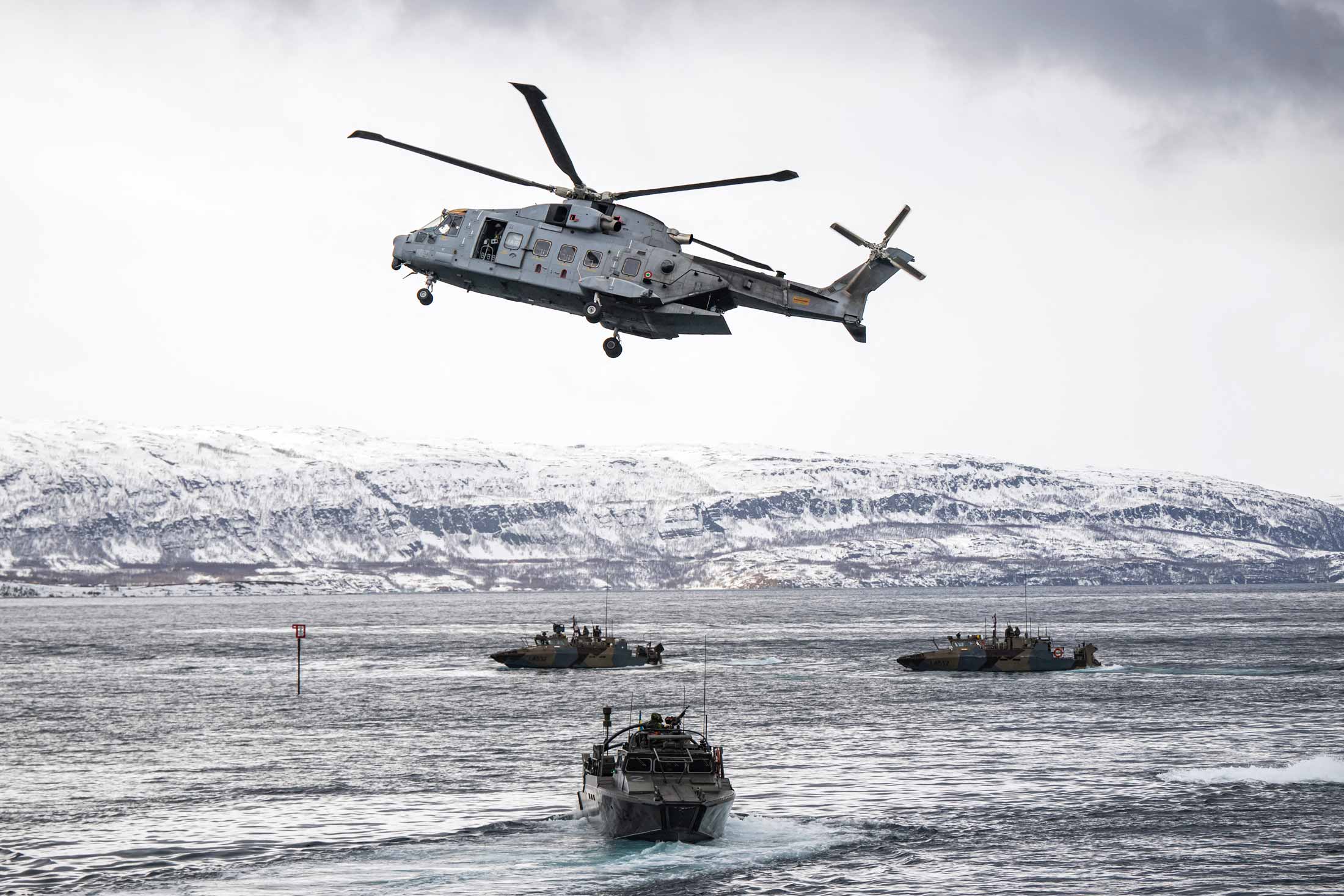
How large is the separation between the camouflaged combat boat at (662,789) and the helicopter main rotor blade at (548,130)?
19794 millimetres

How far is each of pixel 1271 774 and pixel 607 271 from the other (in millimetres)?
45538

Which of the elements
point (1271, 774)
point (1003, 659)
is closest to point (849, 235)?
point (1271, 774)

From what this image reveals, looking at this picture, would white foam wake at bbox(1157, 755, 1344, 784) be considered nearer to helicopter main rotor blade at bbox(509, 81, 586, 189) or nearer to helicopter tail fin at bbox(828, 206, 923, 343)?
helicopter tail fin at bbox(828, 206, 923, 343)

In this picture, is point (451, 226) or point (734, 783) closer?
point (451, 226)

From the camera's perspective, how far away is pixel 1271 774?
76.8 metres

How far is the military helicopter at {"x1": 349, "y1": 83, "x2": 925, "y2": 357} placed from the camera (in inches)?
1983

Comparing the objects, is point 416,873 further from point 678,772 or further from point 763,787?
point 763,787

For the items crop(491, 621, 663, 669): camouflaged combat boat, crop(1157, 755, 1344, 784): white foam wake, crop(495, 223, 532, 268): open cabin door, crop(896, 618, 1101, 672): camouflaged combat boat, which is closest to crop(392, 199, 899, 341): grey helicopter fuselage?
crop(495, 223, 532, 268): open cabin door

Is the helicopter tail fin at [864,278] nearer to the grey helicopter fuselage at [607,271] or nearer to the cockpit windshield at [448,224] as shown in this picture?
the grey helicopter fuselage at [607,271]

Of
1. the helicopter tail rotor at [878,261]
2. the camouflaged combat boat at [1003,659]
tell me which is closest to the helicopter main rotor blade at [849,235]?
the helicopter tail rotor at [878,261]

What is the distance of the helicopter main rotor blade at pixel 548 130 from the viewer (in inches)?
1820

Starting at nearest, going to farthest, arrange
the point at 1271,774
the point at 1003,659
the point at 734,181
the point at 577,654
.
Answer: the point at 734,181 < the point at 1271,774 < the point at 1003,659 < the point at 577,654

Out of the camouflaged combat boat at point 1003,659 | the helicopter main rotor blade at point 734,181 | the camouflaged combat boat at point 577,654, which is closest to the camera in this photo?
the helicopter main rotor blade at point 734,181

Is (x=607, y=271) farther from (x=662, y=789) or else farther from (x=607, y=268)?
(x=662, y=789)
